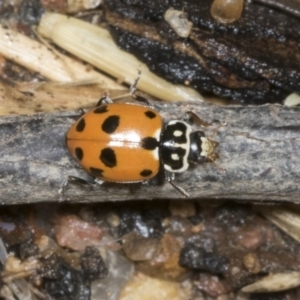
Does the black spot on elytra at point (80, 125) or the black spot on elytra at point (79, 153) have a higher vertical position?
the black spot on elytra at point (80, 125)

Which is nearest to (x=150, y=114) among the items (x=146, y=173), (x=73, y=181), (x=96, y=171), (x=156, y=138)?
(x=156, y=138)

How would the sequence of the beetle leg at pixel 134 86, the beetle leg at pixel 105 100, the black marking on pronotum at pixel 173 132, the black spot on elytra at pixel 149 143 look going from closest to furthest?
1. the black spot on elytra at pixel 149 143
2. the black marking on pronotum at pixel 173 132
3. the beetle leg at pixel 105 100
4. the beetle leg at pixel 134 86

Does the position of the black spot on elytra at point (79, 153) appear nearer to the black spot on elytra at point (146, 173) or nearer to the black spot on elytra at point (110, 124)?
the black spot on elytra at point (110, 124)

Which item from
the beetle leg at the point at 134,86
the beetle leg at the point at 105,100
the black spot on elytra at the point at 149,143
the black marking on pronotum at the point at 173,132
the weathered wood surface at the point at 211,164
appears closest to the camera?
the weathered wood surface at the point at 211,164

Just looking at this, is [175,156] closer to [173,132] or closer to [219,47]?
[173,132]

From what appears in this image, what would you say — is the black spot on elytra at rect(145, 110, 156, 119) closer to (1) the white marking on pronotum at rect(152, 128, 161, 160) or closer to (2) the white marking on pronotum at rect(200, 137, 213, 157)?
(1) the white marking on pronotum at rect(152, 128, 161, 160)

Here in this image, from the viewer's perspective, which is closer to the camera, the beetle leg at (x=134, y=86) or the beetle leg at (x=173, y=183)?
the beetle leg at (x=173, y=183)

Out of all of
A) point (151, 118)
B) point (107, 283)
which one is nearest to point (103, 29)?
point (151, 118)

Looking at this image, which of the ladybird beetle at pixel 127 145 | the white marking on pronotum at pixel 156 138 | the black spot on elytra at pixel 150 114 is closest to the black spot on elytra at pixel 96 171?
the ladybird beetle at pixel 127 145
